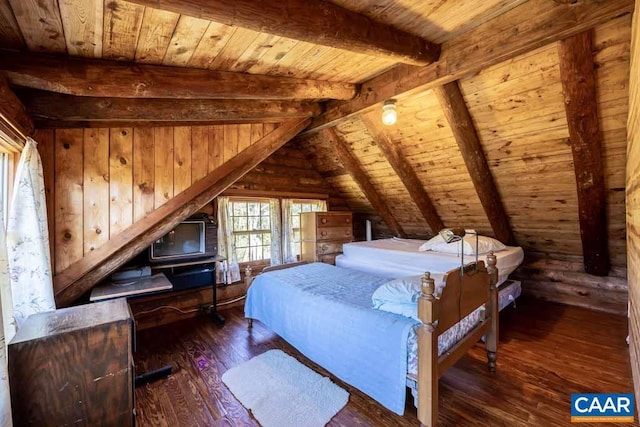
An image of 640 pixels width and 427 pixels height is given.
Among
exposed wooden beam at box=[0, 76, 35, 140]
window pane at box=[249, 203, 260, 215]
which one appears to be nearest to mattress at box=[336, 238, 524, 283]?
window pane at box=[249, 203, 260, 215]

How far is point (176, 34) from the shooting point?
1547mm

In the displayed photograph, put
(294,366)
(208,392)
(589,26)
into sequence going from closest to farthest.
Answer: (589,26) → (208,392) → (294,366)

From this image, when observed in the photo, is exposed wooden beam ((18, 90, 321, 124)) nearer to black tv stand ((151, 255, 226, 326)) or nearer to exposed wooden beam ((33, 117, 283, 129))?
exposed wooden beam ((33, 117, 283, 129))

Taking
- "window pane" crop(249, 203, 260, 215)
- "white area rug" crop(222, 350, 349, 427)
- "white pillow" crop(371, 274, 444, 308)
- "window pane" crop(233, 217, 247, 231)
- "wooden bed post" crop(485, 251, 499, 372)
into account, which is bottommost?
"white area rug" crop(222, 350, 349, 427)

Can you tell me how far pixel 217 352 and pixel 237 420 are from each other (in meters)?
1.00

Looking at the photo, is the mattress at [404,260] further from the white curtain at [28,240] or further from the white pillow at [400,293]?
the white curtain at [28,240]

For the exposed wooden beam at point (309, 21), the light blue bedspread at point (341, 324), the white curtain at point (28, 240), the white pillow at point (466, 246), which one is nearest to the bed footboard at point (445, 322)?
the light blue bedspread at point (341, 324)

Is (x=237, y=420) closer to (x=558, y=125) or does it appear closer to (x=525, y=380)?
(x=525, y=380)

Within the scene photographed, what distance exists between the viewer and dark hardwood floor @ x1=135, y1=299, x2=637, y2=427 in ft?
6.06

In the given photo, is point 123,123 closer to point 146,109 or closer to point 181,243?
point 146,109

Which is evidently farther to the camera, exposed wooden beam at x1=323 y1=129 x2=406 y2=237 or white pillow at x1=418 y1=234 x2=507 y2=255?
exposed wooden beam at x1=323 y1=129 x2=406 y2=237

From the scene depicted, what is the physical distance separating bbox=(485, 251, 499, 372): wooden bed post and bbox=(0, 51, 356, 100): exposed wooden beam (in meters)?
2.26

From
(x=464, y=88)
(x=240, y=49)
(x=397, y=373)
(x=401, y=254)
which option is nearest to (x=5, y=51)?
(x=240, y=49)

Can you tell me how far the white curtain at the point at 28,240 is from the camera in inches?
68.2
